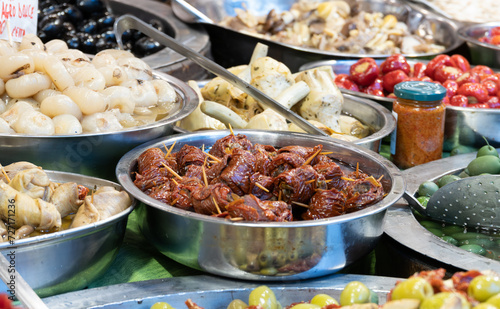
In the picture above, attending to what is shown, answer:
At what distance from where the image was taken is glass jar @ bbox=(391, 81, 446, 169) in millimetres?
2168

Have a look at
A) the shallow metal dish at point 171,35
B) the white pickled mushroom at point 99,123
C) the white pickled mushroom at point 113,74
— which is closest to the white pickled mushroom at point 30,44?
the white pickled mushroom at point 113,74

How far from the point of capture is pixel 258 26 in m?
4.12

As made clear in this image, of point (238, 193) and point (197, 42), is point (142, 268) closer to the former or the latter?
point (238, 193)

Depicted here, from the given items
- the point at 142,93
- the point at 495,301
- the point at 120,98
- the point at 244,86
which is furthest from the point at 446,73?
the point at 495,301

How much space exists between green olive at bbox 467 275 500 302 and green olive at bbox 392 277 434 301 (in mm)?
78

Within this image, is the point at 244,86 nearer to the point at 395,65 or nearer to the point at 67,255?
the point at 67,255

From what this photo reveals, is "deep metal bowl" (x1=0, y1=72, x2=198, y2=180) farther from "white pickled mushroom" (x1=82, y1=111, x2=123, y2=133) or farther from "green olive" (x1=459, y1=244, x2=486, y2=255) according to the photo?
"green olive" (x1=459, y1=244, x2=486, y2=255)

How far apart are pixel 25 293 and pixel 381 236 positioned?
919 millimetres

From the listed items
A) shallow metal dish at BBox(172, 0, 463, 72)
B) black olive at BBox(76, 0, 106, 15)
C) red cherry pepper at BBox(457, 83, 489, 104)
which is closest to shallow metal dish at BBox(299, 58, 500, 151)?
red cherry pepper at BBox(457, 83, 489, 104)

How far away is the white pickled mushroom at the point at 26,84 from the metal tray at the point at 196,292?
31.1 inches

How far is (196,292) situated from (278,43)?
2.31 meters

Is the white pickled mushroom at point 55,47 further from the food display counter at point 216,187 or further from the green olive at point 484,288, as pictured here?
the green olive at point 484,288

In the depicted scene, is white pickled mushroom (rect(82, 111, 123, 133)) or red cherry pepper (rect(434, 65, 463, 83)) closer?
white pickled mushroom (rect(82, 111, 123, 133))

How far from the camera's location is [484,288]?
3.25ft
